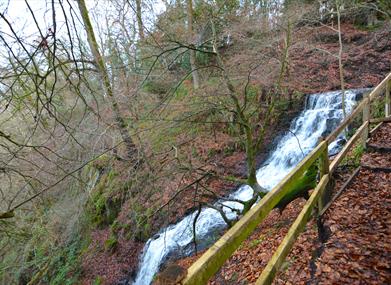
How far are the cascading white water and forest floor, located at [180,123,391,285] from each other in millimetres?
2209

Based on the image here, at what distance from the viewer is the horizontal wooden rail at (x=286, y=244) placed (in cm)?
206

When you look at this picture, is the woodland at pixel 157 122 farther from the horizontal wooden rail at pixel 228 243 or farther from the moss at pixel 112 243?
the horizontal wooden rail at pixel 228 243

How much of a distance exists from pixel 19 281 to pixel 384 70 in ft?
54.2

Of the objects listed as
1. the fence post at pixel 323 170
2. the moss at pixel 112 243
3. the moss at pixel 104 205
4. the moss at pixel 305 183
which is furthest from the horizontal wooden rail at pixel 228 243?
the moss at pixel 104 205

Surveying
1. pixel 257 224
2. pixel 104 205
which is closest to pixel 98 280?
pixel 104 205

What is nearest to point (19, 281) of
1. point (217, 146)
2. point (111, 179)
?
point (111, 179)

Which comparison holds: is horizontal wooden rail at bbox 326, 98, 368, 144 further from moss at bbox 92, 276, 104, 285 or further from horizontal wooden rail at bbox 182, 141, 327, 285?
moss at bbox 92, 276, 104, 285

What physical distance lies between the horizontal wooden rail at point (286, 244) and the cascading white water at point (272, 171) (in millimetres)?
4156

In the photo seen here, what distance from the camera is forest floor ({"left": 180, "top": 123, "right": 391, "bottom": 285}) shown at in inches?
108

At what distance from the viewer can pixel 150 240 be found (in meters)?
9.38

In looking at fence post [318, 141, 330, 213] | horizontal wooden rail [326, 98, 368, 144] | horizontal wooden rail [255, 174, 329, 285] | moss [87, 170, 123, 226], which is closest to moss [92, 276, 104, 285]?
moss [87, 170, 123, 226]

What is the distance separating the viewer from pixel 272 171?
998cm

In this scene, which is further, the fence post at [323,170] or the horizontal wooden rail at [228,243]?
the fence post at [323,170]

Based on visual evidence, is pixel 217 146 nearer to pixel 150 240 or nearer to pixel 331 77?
pixel 150 240
